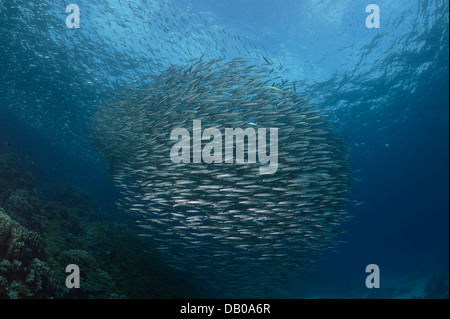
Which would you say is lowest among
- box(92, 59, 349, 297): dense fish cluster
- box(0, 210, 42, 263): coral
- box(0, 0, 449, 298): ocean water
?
box(0, 210, 42, 263): coral

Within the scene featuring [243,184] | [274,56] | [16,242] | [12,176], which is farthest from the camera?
[274,56]

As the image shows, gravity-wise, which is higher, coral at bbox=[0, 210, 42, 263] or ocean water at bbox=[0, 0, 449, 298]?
ocean water at bbox=[0, 0, 449, 298]

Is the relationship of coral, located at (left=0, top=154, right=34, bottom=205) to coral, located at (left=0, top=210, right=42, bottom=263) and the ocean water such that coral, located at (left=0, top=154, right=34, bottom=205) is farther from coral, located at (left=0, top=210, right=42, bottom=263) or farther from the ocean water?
coral, located at (left=0, top=210, right=42, bottom=263)

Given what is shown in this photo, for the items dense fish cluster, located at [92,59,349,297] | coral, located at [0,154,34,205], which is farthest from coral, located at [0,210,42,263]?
coral, located at [0,154,34,205]

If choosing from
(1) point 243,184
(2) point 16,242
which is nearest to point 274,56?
(1) point 243,184

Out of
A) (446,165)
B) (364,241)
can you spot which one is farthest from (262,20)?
(364,241)

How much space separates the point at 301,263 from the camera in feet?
31.1

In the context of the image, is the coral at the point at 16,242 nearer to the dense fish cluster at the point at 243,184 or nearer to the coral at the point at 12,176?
the dense fish cluster at the point at 243,184

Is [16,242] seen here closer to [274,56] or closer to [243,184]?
[243,184]

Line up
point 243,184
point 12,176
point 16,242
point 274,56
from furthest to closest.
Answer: point 274,56, point 12,176, point 243,184, point 16,242

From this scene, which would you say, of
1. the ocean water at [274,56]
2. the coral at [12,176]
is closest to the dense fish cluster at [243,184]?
the ocean water at [274,56]

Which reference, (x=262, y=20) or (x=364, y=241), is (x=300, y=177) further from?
(x=364, y=241)

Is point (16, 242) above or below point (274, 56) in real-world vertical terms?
below
